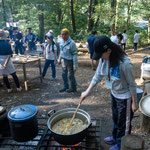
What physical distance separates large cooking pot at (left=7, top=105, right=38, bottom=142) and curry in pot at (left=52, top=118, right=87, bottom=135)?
1.26 ft

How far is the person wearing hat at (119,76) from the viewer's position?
2311 millimetres

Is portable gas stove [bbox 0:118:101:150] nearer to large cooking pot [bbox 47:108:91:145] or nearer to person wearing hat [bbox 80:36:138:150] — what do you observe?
large cooking pot [bbox 47:108:91:145]

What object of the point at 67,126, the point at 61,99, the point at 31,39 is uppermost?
the point at 31,39

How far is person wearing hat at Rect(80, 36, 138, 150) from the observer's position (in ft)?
7.58

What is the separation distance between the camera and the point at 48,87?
6.82 m

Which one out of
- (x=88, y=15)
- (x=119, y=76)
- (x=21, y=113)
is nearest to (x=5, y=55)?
(x=21, y=113)

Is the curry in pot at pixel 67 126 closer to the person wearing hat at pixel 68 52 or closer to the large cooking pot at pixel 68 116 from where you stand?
the large cooking pot at pixel 68 116

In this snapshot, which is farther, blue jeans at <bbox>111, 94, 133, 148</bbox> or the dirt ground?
the dirt ground

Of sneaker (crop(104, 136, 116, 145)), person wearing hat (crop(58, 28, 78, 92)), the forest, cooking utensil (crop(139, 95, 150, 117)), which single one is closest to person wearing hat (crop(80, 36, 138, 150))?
cooking utensil (crop(139, 95, 150, 117))

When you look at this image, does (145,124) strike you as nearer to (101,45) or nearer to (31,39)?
(101,45)

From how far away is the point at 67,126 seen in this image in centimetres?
274

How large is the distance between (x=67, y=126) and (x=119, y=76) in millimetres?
1202

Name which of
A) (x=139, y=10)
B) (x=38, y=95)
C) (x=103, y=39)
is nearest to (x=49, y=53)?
(x=38, y=95)

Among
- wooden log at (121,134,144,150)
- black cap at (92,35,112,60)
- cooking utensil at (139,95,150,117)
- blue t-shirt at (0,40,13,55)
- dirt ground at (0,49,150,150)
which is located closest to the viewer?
wooden log at (121,134,144,150)
